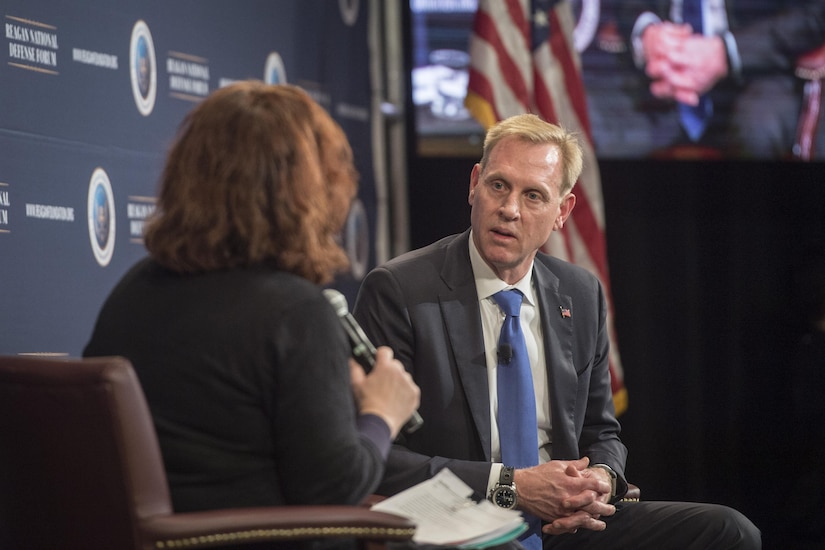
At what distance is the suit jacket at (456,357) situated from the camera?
8.98 feet

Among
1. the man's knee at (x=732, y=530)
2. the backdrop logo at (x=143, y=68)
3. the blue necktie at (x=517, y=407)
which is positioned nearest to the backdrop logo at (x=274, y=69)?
the backdrop logo at (x=143, y=68)

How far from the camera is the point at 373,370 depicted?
2.00 meters

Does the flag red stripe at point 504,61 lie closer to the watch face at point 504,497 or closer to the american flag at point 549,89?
the american flag at point 549,89

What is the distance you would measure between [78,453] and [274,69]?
294 cm

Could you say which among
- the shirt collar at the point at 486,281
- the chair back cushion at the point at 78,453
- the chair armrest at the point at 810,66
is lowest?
the chair back cushion at the point at 78,453

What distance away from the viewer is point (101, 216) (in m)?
3.17

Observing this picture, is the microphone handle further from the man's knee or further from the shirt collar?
the man's knee

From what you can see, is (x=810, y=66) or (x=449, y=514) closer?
(x=449, y=514)

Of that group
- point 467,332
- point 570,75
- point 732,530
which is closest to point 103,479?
point 467,332

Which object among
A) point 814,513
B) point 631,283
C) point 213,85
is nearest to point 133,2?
point 213,85

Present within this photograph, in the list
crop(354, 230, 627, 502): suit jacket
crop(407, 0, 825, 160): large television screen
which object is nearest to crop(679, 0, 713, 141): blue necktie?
crop(407, 0, 825, 160): large television screen

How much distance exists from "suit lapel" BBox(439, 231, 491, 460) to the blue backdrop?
104 centimetres

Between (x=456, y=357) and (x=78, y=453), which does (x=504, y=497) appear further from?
(x=78, y=453)

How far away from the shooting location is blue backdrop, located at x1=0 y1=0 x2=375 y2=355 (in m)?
2.76
